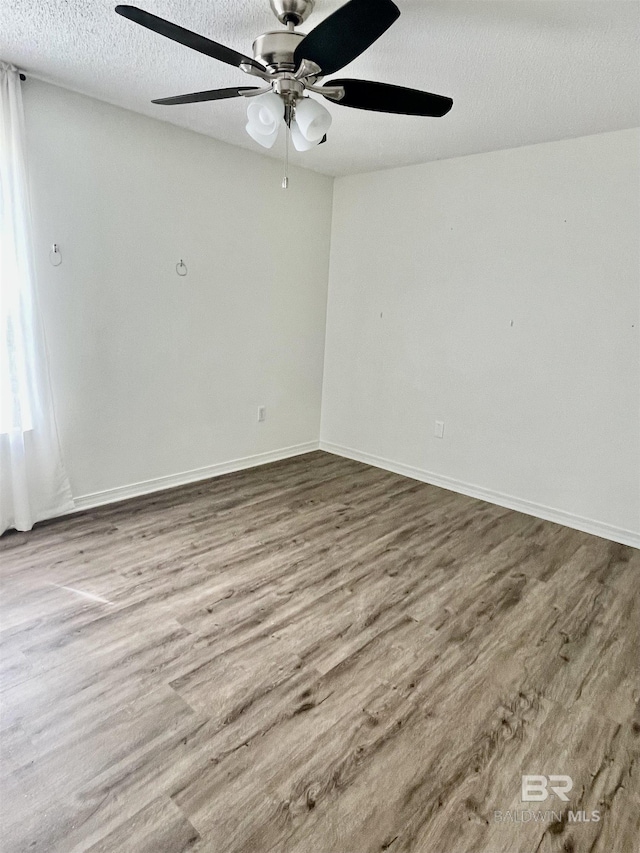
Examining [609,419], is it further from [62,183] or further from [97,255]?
[62,183]

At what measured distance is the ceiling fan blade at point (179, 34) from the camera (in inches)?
56.4

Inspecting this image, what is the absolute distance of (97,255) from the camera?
9.94 feet

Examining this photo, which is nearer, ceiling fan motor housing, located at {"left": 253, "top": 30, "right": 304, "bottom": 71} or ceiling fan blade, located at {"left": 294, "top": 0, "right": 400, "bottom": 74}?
ceiling fan blade, located at {"left": 294, "top": 0, "right": 400, "bottom": 74}

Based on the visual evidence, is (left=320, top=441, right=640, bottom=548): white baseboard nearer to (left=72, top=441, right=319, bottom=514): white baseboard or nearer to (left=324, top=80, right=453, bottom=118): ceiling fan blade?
(left=72, top=441, right=319, bottom=514): white baseboard

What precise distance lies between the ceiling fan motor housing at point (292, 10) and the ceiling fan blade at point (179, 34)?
0.68 ft

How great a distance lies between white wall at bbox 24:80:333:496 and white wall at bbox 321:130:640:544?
54 centimetres

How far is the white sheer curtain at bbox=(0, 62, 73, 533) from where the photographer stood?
2.55 m

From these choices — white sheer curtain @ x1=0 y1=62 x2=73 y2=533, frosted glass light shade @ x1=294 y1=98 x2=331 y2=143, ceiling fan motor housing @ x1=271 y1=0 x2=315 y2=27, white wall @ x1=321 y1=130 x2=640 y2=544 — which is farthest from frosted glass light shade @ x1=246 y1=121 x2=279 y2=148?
white wall @ x1=321 y1=130 x2=640 y2=544

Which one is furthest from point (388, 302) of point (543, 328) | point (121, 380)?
point (121, 380)

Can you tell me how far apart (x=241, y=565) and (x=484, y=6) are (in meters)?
2.50

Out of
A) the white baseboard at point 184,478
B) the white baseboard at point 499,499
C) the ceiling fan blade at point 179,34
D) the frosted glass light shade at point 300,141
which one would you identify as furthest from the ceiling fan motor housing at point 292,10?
the white baseboard at point 499,499

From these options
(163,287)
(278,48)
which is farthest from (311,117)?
(163,287)

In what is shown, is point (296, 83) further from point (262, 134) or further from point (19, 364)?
point (19, 364)

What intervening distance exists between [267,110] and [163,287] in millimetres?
1829
